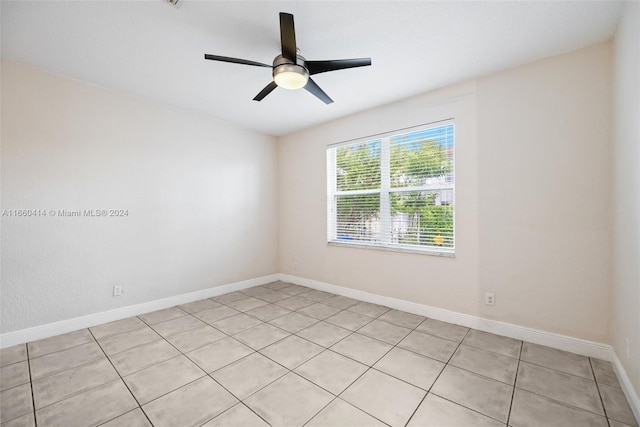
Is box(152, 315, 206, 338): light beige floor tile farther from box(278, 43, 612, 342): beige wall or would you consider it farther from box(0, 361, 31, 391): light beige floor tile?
box(278, 43, 612, 342): beige wall

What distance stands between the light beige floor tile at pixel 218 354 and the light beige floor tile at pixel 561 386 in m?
2.16

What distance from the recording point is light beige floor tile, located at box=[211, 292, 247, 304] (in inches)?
149

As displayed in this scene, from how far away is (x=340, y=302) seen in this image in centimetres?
367

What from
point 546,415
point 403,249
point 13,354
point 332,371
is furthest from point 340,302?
point 13,354

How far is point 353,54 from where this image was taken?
2.39 metres

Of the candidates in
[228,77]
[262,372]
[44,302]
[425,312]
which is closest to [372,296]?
[425,312]

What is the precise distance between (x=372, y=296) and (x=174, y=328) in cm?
240

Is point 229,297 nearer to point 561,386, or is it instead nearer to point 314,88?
point 314,88

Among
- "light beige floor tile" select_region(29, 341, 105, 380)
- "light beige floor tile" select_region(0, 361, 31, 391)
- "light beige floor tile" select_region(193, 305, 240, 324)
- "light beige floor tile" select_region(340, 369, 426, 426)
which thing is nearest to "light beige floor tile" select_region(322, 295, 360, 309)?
"light beige floor tile" select_region(193, 305, 240, 324)

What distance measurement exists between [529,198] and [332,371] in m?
2.35

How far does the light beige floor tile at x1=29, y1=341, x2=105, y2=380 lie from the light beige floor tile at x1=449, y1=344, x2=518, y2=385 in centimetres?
303

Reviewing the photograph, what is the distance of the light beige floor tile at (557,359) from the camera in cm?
204

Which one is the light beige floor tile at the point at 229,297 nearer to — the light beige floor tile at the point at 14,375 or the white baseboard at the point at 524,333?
the white baseboard at the point at 524,333

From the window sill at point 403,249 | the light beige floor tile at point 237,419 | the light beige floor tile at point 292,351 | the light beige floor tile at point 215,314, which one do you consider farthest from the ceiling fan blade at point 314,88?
the light beige floor tile at point 215,314
